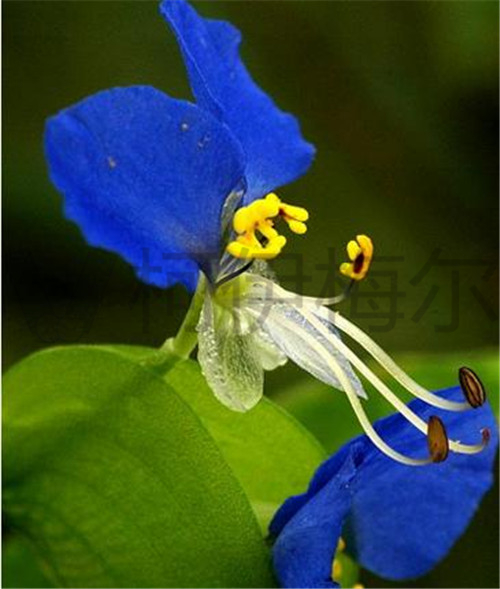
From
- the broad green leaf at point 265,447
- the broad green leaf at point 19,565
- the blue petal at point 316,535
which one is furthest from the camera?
the broad green leaf at point 19,565

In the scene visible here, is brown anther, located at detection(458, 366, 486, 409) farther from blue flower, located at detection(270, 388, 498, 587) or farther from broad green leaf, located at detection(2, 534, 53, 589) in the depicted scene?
broad green leaf, located at detection(2, 534, 53, 589)

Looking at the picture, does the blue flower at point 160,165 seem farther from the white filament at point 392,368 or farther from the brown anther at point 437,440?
the brown anther at point 437,440

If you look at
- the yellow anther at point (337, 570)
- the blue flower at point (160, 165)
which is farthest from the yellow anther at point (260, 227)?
the yellow anther at point (337, 570)

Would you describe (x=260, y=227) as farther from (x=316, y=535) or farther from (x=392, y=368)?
(x=316, y=535)

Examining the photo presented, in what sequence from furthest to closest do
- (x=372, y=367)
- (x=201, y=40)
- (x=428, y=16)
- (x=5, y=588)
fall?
(x=428, y=16) < (x=372, y=367) < (x=5, y=588) < (x=201, y=40)

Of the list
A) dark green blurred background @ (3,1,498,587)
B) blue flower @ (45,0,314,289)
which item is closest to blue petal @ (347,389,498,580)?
blue flower @ (45,0,314,289)

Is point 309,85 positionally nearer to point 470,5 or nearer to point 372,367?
point 470,5

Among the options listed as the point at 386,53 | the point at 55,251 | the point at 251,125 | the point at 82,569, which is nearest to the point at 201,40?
the point at 251,125

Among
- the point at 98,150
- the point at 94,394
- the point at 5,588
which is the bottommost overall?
the point at 5,588
